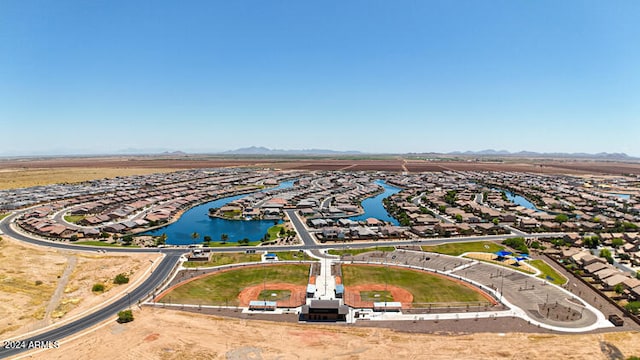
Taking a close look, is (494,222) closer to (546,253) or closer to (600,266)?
(546,253)

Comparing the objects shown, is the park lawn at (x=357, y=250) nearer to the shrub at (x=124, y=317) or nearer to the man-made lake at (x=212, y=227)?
the man-made lake at (x=212, y=227)

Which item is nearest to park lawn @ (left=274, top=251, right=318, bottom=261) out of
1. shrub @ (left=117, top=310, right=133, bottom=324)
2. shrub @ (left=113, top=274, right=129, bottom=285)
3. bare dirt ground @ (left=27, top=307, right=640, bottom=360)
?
bare dirt ground @ (left=27, top=307, right=640, bottom=360)

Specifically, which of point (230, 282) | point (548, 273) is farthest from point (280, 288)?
point (548, 273)

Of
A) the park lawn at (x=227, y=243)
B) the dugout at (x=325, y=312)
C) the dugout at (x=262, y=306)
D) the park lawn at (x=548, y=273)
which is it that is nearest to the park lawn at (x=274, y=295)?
the dugout at (x=262, y=306)

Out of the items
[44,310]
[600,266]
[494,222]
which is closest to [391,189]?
[494,222]

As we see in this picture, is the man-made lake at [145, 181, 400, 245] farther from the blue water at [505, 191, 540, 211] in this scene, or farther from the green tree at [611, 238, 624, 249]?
the blue water at [505, 191, 540, 211]

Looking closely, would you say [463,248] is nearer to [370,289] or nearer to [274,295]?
[370,289]
